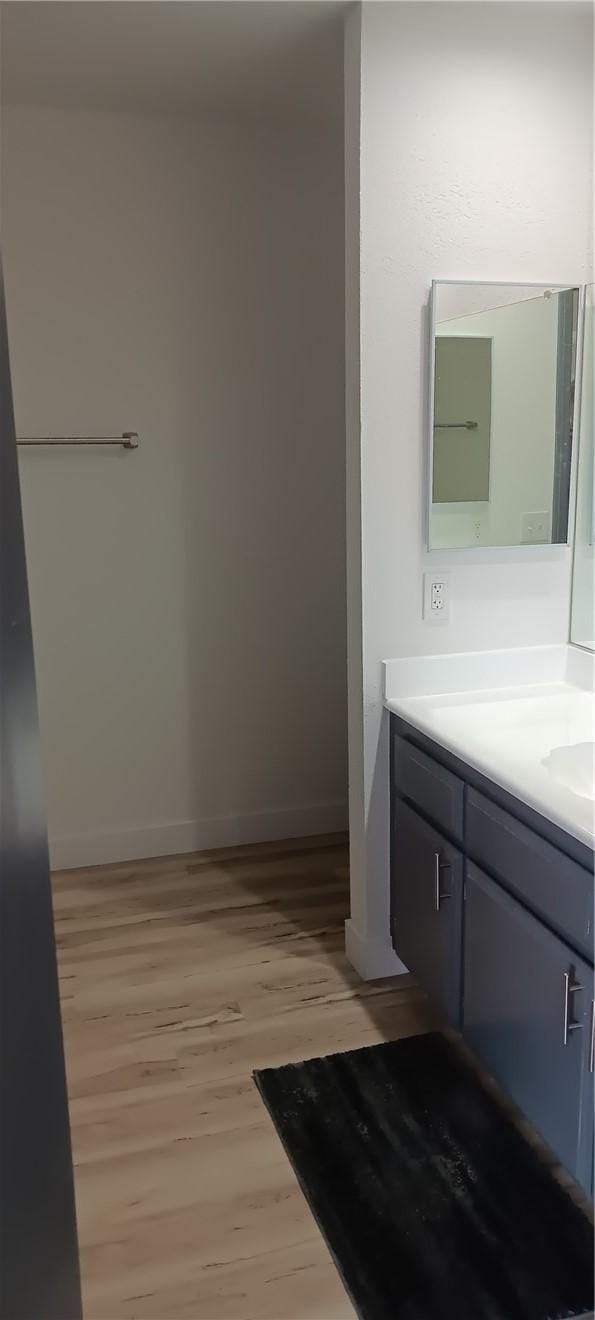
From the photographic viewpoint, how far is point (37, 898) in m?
0.52

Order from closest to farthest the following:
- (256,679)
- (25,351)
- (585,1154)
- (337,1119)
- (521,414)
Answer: (585,1154)
(337,1119)
(521,414)
(25,351)
(256,679)

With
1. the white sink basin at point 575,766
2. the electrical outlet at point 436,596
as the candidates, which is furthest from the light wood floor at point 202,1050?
the electrical outlet at point 436,596

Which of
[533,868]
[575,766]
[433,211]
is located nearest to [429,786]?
[575,766]

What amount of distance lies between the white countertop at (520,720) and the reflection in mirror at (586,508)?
0.30ft

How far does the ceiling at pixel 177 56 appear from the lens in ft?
7.21

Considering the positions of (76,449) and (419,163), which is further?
(76,449)

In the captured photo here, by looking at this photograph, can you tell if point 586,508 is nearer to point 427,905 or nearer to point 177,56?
point 427,905

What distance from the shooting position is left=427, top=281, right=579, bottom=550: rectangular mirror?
235 cm

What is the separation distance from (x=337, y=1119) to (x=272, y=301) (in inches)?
94.7

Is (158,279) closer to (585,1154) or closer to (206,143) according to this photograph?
(206,143)

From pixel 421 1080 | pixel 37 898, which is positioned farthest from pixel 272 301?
pixel 37 898

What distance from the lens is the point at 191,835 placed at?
3.47 metres

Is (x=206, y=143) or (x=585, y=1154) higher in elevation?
(x=206, y=143)

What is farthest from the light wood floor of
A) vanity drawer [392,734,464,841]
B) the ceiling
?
the ceiling
